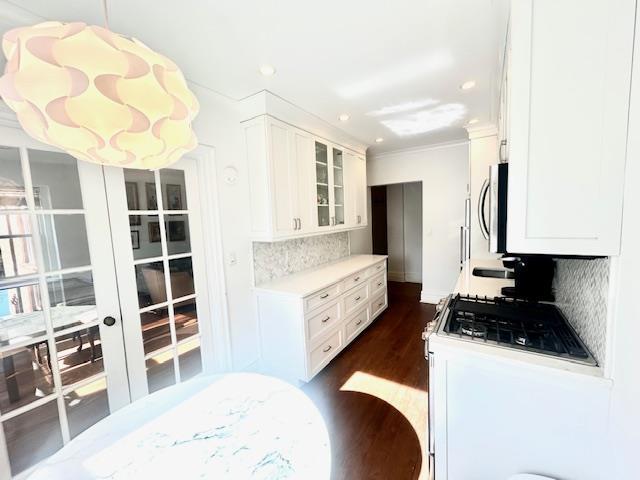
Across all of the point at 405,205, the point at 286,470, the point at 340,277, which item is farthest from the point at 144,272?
the point at 405,205

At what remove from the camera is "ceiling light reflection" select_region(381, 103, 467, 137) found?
2602 millimetres

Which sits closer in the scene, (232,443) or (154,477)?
(154,477)

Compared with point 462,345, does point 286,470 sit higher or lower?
lower

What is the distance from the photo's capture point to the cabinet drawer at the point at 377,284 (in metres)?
3.46

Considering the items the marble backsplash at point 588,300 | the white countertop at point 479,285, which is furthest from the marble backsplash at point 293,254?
the marble backsplash at point 588,300

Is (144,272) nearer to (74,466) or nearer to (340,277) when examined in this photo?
(74,466)

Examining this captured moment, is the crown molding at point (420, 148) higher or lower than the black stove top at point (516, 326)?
higher

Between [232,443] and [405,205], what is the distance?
17.3 ft

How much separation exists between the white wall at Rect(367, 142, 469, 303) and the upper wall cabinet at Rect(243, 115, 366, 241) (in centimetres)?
139

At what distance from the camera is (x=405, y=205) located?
5.55m

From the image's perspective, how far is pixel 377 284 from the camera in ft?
11.9

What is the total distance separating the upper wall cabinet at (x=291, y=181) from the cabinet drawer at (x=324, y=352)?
107cm

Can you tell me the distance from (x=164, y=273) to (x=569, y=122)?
2271 millimetres

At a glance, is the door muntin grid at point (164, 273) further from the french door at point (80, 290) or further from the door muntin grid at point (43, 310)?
the door muntin grid at point (43, 310)
